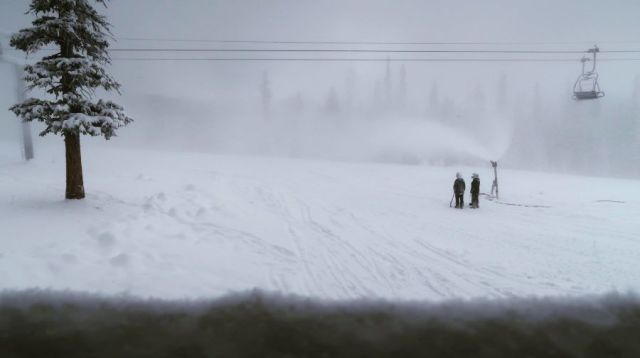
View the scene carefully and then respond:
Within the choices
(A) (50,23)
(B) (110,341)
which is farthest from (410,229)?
(A) (50,23)

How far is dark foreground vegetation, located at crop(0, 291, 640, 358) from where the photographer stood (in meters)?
5.55

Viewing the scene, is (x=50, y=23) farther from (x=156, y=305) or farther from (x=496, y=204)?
(x=496, y=204)

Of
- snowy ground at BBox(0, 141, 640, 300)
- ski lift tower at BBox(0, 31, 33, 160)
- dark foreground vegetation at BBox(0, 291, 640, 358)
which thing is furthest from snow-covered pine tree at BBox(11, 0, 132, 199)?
ski lift tower at BBox(0, 31, 33, 160)

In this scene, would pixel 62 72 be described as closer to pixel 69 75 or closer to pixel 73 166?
pixel 69 75

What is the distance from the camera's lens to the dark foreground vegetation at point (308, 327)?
5.55m

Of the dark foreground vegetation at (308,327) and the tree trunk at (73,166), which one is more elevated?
the tree trunk at (73,166)

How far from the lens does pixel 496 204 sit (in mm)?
19031

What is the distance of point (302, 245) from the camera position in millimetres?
10695

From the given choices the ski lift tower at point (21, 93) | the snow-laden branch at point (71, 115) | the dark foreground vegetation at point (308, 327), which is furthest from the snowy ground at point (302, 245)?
the ski lift tower at point (21, 93)

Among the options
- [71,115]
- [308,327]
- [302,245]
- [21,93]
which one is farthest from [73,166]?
[21,93]

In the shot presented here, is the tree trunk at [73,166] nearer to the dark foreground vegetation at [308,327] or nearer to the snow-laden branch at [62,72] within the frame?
the snow-laden branch at [62,72]

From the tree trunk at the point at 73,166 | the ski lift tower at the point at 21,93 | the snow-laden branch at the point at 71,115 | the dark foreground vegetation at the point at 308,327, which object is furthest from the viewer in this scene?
the ski lift tower at the point at 21,93

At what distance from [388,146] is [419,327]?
5081cm

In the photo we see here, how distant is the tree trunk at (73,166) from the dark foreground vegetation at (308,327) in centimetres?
748
